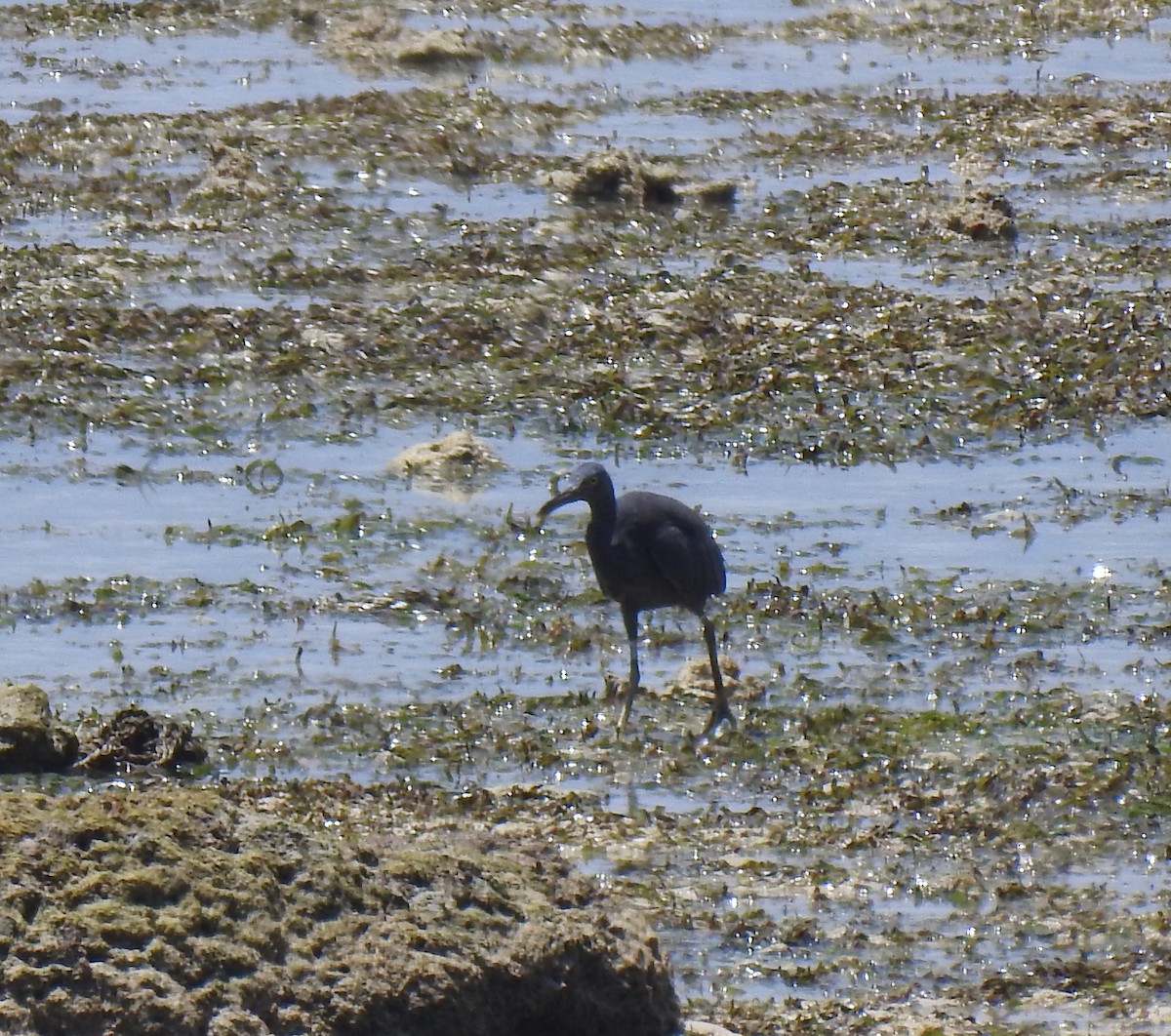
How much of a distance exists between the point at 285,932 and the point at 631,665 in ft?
13.2

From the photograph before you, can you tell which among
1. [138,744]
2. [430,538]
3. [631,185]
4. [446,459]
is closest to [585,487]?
[430,538]

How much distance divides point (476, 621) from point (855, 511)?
7.11 feet

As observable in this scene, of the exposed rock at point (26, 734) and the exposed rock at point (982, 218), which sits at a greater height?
the exposed rock at point (982, 218)

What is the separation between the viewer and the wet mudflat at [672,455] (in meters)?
7.78

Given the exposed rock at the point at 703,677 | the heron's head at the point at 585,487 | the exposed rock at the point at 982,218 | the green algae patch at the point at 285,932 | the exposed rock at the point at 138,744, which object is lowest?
the exposed rock at the point at 138,744

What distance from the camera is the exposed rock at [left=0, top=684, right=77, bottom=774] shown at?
8188 millimetres

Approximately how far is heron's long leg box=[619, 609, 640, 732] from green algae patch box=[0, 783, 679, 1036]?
113 inches

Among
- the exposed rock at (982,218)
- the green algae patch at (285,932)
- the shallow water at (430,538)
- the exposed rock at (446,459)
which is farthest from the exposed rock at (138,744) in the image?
the exposed rock at (982,218)

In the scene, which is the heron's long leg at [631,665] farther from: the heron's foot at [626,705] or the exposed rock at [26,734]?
the exposed rock at [26,734]

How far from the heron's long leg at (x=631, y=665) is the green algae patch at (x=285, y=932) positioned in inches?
113

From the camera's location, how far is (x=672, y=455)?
12.1 metres

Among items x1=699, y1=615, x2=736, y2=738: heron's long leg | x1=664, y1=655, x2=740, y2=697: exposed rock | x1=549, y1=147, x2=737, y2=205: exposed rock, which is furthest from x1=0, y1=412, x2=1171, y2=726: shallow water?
x1=549, y1=147, x2=737, y2=205: exposed rock

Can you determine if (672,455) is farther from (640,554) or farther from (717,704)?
(717,704)

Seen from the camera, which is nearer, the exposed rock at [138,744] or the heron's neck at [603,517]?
the exposed rock at [138,744]
